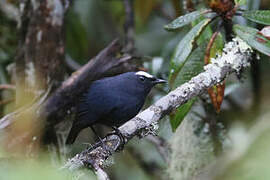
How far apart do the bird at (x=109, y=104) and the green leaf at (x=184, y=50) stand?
0.34 m

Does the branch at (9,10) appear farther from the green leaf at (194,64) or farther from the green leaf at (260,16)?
the green leaf at (260,16)

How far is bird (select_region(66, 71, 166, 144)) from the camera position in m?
2.86

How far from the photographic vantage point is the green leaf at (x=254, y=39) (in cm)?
255

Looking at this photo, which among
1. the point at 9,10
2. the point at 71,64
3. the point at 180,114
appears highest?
the point at 9,10

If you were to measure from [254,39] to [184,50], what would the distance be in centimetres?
45

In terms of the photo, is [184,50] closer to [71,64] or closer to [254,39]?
[254,39]

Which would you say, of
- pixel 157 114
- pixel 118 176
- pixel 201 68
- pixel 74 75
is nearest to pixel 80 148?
pixel 118 176

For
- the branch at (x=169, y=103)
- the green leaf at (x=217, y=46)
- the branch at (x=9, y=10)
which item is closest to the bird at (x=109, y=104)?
the branch at (x=169, y=103)

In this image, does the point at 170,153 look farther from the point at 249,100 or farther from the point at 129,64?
the point at 249,100

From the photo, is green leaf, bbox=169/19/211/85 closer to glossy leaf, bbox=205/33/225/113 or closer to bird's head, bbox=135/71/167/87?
glossy leaf, bbox=205/33/225/113

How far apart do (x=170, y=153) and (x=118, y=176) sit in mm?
989

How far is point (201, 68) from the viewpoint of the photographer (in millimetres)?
2887

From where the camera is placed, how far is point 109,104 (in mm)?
2861

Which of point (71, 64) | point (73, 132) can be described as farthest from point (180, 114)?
point (71, 64)
